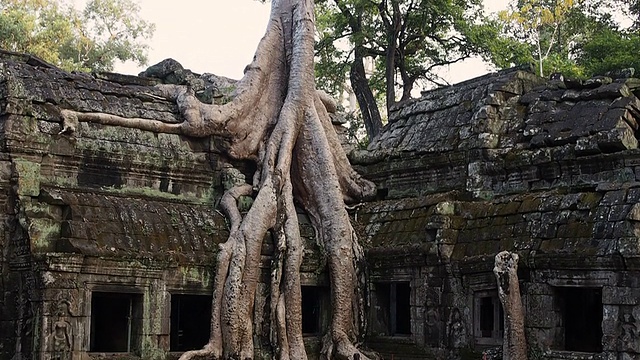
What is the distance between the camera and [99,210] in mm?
11969

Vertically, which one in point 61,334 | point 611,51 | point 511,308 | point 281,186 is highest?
point 611,51

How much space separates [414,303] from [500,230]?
5.65 ft

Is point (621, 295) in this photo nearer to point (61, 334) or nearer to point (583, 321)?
point (583, 321)

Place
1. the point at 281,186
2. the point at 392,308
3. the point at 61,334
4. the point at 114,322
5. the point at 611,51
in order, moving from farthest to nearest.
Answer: the point at 611,51 < the point at 392,308 < the point at 281,186 < the point at 114,322 < the point at 61,334

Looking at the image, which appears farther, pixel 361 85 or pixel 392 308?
pixel 361 85

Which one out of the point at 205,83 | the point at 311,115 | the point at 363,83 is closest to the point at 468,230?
the point at 311,115

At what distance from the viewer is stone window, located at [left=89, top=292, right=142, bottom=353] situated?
12.0m

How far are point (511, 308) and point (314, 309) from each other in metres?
3.53

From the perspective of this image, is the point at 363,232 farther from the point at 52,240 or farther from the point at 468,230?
the point at 52,240

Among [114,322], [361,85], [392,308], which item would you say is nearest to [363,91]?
[361,85]

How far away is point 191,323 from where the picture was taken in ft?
46.3

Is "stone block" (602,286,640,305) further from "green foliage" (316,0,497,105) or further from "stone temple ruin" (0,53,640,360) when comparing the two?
"green foliage" (316,0,497,105)

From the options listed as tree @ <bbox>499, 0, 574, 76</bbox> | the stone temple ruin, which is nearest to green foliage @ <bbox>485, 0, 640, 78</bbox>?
tree @ <bbox>499, 0, 574, 76</bbox>

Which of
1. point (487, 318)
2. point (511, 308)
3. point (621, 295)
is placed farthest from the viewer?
point (487, 318)
